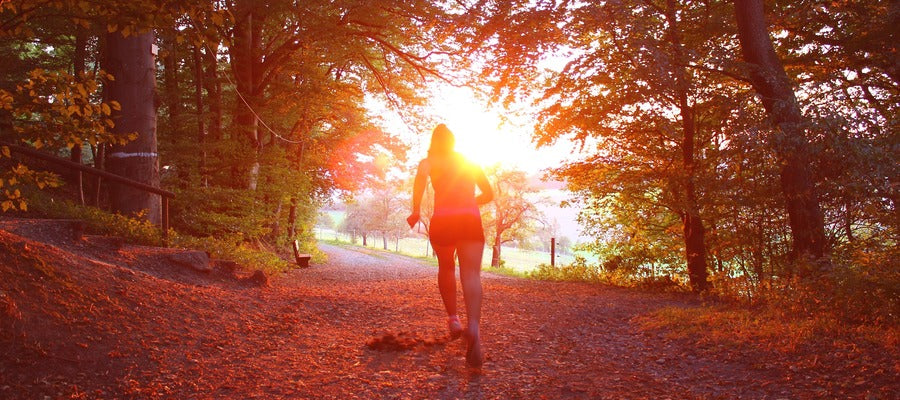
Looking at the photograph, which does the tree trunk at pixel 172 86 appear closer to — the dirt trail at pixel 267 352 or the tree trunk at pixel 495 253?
the dirt trail at pixel 267 352

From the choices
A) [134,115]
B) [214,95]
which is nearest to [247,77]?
[214,95]

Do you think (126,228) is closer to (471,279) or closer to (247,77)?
(471,279)

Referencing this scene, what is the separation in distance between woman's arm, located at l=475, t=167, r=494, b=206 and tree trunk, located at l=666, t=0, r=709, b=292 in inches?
174

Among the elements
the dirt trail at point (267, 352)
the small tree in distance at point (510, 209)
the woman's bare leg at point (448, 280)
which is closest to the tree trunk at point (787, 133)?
the dirt trail at point (267, 352)

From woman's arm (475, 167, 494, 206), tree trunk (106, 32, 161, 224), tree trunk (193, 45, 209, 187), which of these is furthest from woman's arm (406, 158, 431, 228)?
tree trunk (193, 45, 209, 187)

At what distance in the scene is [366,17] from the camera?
1134cm

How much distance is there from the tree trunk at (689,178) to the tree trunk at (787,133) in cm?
95

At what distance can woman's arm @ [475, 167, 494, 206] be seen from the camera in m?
4.56

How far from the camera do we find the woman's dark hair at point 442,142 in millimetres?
4648

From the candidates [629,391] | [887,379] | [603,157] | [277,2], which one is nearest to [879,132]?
[887,379]

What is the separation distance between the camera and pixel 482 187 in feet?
15.0

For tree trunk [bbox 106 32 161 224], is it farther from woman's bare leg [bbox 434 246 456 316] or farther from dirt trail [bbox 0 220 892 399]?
woman's bare leg [bbox 434 246 456 316]

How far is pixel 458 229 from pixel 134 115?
6.81m

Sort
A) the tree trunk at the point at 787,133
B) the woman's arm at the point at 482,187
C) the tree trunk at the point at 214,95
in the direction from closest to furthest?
the woman's arm at the point at 482,187, the tree trunk at the point at 787,133, the tree trunk at the point at 214,95
